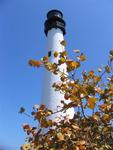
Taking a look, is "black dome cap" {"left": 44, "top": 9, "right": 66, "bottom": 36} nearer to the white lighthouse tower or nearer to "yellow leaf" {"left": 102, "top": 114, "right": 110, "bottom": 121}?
the white lighthouse tower

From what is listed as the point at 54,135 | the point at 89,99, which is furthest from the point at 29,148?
the point at 89,99

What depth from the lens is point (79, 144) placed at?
406cm

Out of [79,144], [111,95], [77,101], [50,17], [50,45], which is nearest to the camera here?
[79,144]

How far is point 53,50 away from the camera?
14.7m

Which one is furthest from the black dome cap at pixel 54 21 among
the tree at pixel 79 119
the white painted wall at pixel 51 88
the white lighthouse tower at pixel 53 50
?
the tree at pixel 79 119

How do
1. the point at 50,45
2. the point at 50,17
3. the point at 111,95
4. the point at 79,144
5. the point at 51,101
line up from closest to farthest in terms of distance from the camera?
the point at 79,144, the point at 111,95, the point at 51,101, the point at 50,45, the point at 50,17

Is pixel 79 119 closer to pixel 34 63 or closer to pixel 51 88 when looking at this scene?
pixel 34 63

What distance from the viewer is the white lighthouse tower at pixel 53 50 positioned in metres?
12.3

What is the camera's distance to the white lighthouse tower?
40.4 ft

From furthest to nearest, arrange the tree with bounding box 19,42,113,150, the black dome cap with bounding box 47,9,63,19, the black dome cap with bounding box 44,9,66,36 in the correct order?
the black dome cap with bounding box 47,9,63,19, the black dome cap with bounding box 44,9,66,36, the tree with bounding box 19,42,113,150

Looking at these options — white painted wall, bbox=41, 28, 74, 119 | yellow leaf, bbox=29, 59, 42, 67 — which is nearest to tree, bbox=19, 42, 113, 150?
yellow leaf, bbox=29, 59, 42, 67

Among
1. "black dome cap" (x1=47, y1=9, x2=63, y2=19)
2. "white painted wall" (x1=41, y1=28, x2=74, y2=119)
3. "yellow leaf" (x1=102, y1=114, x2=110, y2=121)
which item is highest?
"black dome cap" (x1=47, y1=9, x2=63, y2=19)

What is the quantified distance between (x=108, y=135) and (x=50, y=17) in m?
13.6

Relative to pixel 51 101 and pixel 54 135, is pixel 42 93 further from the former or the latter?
pixel 54 135
